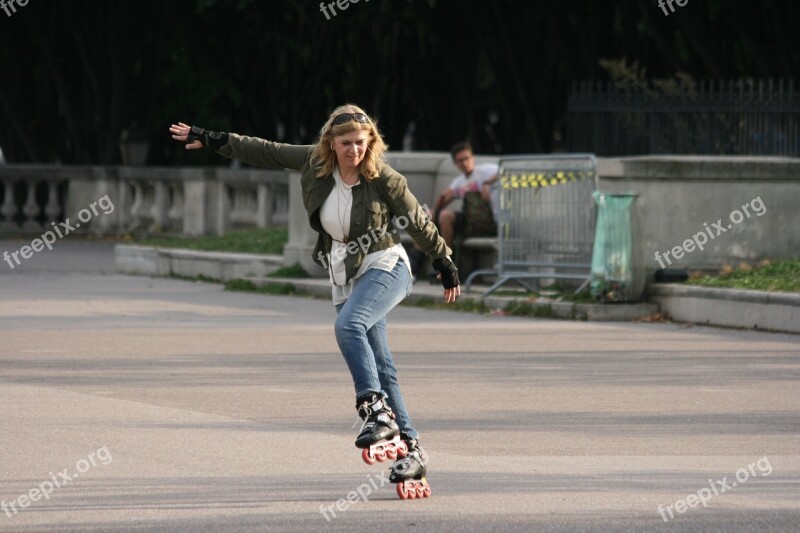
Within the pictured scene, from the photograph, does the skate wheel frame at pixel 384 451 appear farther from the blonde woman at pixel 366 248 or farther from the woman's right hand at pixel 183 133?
the woman's right hand at pixel 183 133

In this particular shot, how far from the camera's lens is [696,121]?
2092 cm

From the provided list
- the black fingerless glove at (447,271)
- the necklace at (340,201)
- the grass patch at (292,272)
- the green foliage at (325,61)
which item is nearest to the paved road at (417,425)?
the black fingerless glove at (447,271)

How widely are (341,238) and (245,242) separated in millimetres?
14765

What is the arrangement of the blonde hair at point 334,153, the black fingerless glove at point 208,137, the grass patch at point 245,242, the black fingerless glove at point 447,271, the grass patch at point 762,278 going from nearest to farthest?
1. the blonde hair at point 334,153
2. the black fingerless glove at point 447,271
3. the black fingerless glove at point 208,137
4. the grass patch at point 762,278
5. the grass patch at point 245,242

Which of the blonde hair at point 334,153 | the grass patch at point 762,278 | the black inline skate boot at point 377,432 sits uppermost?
the blonde hair at point 334,153

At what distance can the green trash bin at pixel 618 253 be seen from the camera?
15.9 meters

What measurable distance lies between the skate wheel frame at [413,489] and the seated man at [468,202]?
35.3ft

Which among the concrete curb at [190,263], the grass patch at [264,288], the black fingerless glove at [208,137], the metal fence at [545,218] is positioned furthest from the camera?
the concrete curb at [190,263]

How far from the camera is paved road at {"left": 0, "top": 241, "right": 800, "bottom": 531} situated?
7352mm

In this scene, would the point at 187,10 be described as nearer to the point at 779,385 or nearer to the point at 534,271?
the point at 534,271

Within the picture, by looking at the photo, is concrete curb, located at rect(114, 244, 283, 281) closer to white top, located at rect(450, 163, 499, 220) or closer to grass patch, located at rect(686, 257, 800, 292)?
white top, located at rect(450, 163, 499, 220)

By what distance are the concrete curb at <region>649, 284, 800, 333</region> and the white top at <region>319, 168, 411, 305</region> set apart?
7.38 meters

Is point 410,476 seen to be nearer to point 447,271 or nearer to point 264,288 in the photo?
point 447,271

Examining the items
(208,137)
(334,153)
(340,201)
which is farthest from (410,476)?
(208,137)
